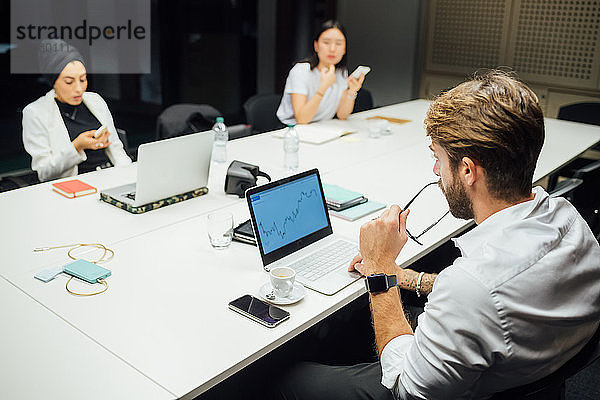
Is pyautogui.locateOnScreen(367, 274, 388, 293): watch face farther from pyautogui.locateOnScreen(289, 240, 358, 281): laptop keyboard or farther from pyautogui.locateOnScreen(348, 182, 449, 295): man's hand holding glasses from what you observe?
pyautogui.locateOnScreen(289, 240, 358, 281): laptop keyboard

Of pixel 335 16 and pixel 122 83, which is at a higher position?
pixel 335 16

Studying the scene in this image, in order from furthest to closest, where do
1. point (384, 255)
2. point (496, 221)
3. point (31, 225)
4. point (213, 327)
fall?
point (31, 225), point (384, 255), point (213, 327), point (496, 221)

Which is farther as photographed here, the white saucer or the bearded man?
the white saucer

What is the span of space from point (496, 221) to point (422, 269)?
1.43 m

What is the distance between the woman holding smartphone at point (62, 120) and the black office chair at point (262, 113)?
1084 mm

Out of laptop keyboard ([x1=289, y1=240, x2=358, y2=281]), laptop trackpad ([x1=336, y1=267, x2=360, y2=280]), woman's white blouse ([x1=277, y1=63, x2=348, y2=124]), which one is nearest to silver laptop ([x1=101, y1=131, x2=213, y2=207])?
laptop keyboard ([x1=289, y1=240, x2=358, y2=281])

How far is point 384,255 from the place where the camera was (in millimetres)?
1652

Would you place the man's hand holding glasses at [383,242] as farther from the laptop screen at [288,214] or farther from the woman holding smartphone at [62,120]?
the woman holding smartphone at [62,120]

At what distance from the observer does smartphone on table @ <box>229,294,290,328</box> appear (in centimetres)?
151

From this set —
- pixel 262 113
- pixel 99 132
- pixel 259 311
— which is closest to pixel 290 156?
pixel 99 132

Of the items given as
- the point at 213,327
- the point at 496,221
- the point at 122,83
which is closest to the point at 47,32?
the point at 122,83

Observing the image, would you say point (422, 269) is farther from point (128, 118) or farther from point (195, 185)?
point (128, 118)

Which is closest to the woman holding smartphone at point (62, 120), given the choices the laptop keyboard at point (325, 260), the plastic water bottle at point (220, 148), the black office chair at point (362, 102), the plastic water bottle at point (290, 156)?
the plastic water bottle at point (220, 148)

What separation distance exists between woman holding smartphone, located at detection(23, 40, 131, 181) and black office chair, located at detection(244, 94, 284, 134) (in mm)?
1084
